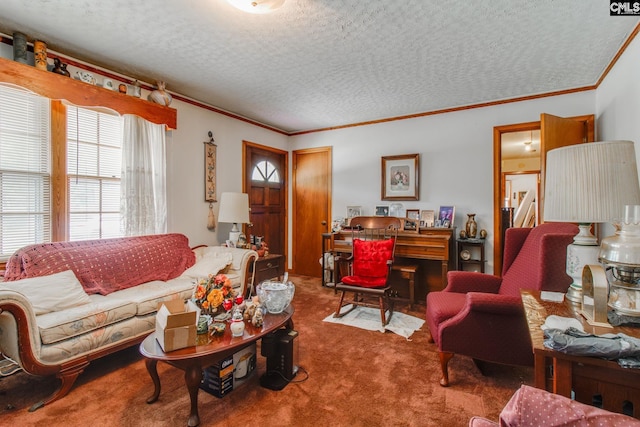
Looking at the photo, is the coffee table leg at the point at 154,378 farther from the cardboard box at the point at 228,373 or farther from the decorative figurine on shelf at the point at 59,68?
the decorative figurine on shelf at the point at 59,68

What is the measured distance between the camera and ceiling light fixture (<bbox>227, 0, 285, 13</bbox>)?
1.88 metres

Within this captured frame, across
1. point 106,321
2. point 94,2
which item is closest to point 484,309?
point 106,321

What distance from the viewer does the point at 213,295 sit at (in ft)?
6.31

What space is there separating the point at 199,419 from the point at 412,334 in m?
1.93

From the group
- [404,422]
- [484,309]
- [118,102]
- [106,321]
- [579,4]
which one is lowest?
[404,422]

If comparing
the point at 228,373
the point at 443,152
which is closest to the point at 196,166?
the point at 228,373

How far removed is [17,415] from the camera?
1.76 metres

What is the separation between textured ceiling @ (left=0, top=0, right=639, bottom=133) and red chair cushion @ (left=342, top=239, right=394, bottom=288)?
1.73 m

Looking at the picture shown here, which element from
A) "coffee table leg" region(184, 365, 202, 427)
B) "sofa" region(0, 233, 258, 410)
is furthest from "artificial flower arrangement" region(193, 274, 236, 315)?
"sofa" region(0, 233, 258, 410)

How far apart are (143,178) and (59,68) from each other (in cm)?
110

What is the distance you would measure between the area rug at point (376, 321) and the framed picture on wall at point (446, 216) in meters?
1.31

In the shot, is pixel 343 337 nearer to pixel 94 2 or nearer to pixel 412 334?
pixel 412 334

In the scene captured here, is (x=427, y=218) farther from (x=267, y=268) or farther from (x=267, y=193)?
(x=267, y=193)

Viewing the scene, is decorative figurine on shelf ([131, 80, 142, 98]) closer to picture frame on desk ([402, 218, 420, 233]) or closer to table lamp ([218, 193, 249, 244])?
table lamp ([218, 193, 249, 244])
